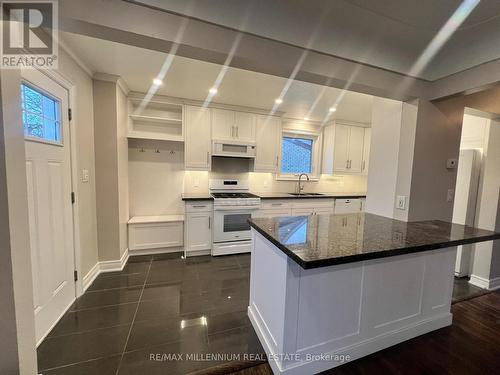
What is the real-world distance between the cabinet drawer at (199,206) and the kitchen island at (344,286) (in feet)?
5.29

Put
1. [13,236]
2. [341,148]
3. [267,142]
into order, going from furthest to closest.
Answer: [341,148] < [267,142] < [13,236]

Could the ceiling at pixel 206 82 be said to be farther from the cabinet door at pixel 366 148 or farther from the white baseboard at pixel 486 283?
the white baseboard at pixel 486 283

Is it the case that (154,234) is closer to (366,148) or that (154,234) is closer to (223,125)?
(223,125)

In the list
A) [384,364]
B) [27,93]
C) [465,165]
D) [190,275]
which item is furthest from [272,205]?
[27,93]

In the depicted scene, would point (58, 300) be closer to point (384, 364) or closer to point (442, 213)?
point (384, 364)

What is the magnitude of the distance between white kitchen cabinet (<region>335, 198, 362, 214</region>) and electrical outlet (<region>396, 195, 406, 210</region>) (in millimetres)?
1964

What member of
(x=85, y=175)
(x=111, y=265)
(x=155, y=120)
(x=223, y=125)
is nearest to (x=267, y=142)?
(x=223, y=125)

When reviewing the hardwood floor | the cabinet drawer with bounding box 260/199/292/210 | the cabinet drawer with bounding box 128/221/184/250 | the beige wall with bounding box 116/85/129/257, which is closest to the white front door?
the beige wall with bounding box 116/85/129/257

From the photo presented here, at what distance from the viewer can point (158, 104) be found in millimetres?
3275

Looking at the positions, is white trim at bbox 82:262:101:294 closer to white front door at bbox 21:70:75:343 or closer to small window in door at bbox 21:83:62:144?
white front door at bbox 21:70:75:343

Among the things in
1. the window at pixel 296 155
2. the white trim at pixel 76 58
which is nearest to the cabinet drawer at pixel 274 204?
the window at pixel 296 155

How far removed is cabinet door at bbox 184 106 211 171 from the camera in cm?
332

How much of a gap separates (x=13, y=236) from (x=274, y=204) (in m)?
3.02

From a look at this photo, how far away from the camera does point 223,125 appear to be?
3.50m
